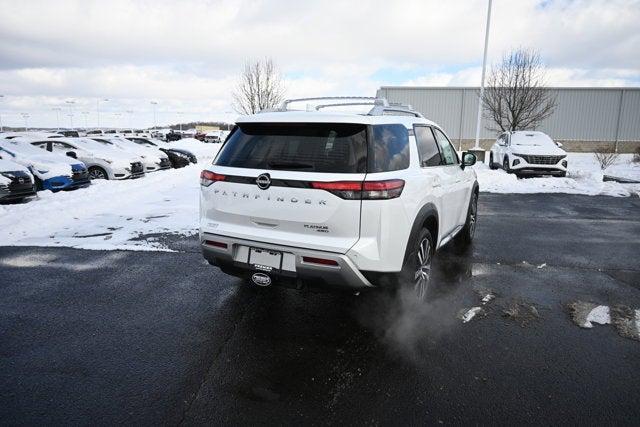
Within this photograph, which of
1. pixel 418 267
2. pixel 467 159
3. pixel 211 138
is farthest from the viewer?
pixel 211 138

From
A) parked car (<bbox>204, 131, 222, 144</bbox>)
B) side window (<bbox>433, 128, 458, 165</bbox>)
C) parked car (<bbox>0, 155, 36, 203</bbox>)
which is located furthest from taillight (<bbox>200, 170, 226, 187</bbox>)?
parked car (<bbox>204, 131, 222, 144</bbox>)

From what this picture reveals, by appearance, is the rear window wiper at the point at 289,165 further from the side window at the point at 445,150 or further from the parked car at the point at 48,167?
the parked car at the point at 48,167

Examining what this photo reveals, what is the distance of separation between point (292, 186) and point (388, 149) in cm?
85

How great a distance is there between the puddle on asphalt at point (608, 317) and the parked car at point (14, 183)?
10466mm

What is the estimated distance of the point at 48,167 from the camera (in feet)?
36.5

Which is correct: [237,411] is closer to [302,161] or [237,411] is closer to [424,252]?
[302,161]

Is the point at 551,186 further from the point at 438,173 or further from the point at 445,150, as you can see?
the point at 438,173

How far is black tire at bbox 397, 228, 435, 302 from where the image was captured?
3596 millimetres

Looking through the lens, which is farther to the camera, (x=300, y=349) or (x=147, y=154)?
(x=147, y=154)

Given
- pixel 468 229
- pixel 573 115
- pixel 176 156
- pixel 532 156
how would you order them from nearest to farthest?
pixel 468 229
pixel 532 156
pixel 176 156
pixel 573 115

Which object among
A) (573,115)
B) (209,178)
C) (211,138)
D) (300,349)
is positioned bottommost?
(300,349)

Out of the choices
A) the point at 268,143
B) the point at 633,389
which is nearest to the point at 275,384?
the point at 268,143

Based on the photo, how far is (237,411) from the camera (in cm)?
270

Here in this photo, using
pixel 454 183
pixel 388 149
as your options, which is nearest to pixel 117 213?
pixel 454 183
